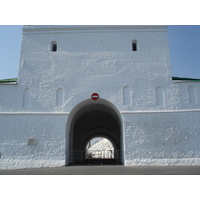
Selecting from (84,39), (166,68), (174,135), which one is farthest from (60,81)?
(174,135)

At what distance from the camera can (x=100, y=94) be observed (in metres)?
12.6

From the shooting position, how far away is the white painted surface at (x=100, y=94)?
38.6ft

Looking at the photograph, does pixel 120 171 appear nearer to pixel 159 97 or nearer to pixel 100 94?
pixel 100 94

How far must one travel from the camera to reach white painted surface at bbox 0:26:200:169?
1177 cm

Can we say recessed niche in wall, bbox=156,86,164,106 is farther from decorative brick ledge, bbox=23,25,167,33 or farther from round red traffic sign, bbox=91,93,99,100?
decorative brick ledge, bbox=23,25,167,33

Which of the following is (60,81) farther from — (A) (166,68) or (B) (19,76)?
(A) (166,68)

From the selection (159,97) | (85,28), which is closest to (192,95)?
(159,97)

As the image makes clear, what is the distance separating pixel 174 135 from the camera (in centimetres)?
1197

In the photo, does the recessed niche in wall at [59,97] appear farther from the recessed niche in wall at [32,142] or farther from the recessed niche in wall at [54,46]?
the recessed niche in wall at [54,46]

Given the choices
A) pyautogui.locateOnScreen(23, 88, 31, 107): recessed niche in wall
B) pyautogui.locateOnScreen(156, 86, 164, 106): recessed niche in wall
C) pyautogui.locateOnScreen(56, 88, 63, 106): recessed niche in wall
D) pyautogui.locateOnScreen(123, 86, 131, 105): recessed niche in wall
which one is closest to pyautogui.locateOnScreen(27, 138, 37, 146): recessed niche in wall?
pyautogui.locateOnScreen(23, 88, 31, 107): recessed niche in wall

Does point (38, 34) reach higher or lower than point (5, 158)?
higher

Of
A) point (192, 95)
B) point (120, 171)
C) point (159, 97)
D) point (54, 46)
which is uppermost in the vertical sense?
point (54, 46)

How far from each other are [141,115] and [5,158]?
7652 millimetres

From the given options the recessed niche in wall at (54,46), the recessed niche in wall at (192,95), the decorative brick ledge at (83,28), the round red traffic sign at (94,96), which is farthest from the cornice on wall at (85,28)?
the round red traffic sign at (94,96)
